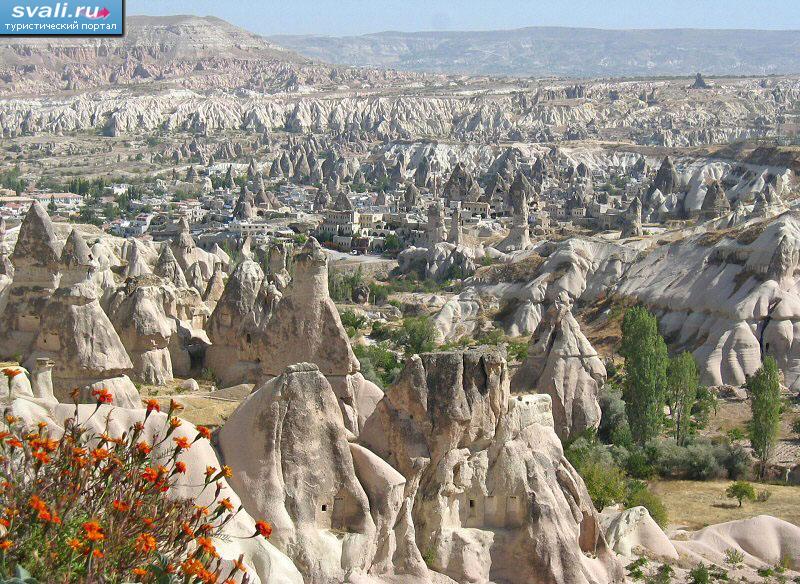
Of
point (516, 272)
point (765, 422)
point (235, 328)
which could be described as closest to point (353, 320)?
point (516, 272)

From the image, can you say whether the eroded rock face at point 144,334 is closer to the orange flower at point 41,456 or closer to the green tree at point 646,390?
the green tree at point 646,390

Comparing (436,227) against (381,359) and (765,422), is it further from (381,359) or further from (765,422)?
(765,422)

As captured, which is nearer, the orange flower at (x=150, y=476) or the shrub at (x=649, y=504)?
the orange flower at (x=150, y=476)

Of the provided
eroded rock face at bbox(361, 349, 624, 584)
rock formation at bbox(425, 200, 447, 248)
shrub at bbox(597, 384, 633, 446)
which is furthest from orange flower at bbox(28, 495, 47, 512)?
rock formation at bbox(425, 200, 447, 248)

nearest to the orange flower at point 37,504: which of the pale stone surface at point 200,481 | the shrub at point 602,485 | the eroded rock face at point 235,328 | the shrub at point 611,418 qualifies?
the pale stone surface at point 200,481

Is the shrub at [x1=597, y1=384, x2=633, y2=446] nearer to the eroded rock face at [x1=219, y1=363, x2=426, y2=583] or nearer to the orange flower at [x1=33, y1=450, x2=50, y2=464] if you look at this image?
the eroded rock face at [x1=219, y1=363, x2=426, y2=583]

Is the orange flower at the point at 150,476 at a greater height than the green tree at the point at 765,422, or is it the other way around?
the orange flower at the point at 150,476
